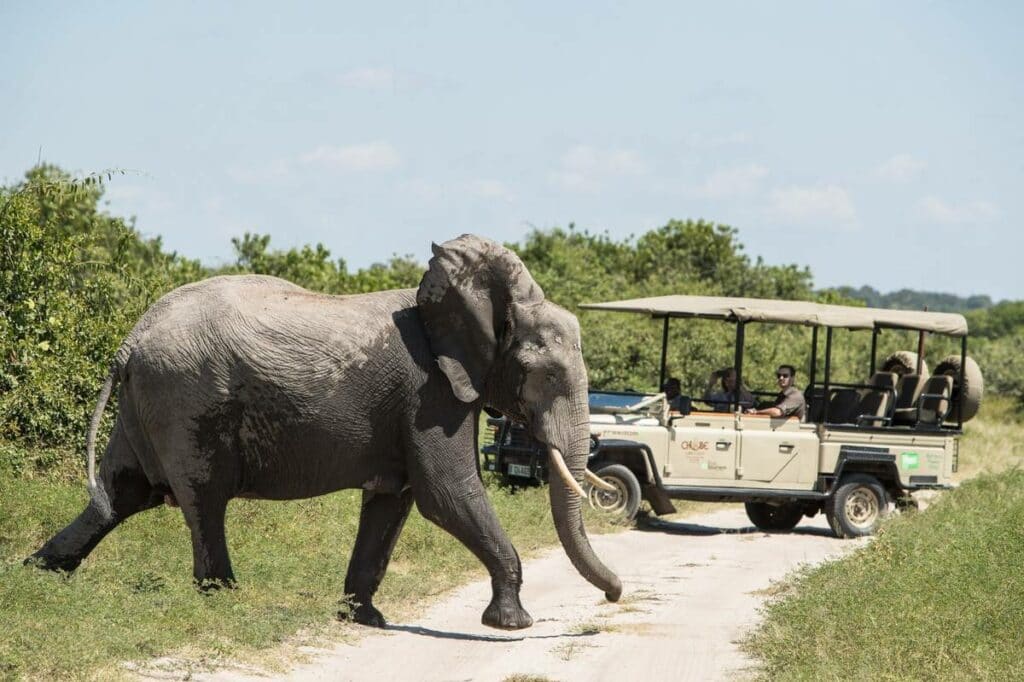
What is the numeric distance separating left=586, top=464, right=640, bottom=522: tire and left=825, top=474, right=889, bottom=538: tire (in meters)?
2.20

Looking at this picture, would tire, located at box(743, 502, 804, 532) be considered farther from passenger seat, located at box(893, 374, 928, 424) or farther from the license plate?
the license plate

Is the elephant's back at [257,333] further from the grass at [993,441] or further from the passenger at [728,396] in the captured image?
the grass at [993,441]

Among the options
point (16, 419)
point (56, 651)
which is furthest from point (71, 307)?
point (56, 651)

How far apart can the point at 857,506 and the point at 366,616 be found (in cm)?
848

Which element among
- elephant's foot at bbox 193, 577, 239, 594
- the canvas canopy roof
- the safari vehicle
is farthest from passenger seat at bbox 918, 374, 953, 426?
elephant's foot at bbox 193, 577, 239, 594

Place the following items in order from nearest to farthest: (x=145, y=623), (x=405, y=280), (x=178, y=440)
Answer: (x=145, y=623)
(x=178, y=440)
(x=405, y=280)

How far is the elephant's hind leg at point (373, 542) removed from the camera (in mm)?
10609

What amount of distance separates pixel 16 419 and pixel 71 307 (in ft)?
3.65

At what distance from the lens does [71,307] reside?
13.9 m

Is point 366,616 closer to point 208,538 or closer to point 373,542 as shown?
point 373,542

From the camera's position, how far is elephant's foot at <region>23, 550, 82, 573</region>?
33.3 ft

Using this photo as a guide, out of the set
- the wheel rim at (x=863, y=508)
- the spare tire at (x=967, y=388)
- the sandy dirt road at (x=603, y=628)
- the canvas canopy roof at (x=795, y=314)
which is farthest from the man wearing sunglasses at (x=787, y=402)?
the spare tire at (x=967, y=388)

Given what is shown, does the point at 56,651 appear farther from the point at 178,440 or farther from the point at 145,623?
the point at 178,440

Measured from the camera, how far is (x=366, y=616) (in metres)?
10.5
